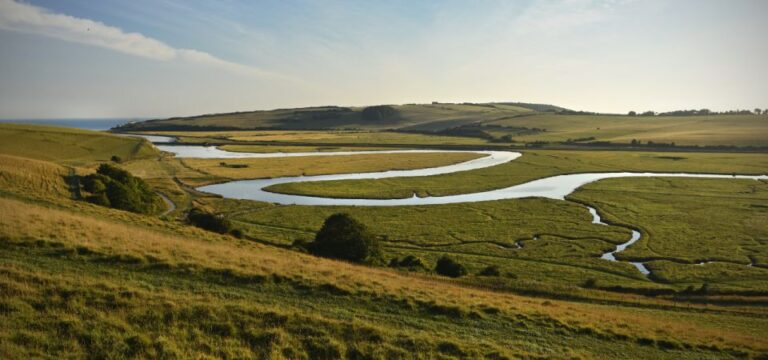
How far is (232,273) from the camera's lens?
20.8 meters

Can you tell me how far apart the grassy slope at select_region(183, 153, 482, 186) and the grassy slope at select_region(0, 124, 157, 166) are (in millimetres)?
18704

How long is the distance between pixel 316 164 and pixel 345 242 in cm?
7787

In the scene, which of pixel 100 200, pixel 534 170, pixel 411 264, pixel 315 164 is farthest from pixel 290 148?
pixel 411 264

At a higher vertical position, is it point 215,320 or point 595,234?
point 215,320

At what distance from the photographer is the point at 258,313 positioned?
16266 mm

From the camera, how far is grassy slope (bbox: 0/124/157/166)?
94.7m

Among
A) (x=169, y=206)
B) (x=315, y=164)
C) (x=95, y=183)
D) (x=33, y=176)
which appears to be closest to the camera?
(x=95, y=183)

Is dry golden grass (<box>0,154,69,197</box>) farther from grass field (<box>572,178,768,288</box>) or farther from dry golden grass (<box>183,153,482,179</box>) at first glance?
grass field (<box>572,178,768,288</box>)

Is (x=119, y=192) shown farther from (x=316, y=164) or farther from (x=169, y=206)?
(x=316, y=164)

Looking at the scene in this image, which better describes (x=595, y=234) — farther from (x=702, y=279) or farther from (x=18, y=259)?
(x=18, y=259)

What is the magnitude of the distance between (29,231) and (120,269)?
22.0 ft

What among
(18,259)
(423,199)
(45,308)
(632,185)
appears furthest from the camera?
(632,185)

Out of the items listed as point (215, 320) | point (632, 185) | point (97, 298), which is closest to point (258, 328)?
point (215, 320)

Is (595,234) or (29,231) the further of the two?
(595,234)
